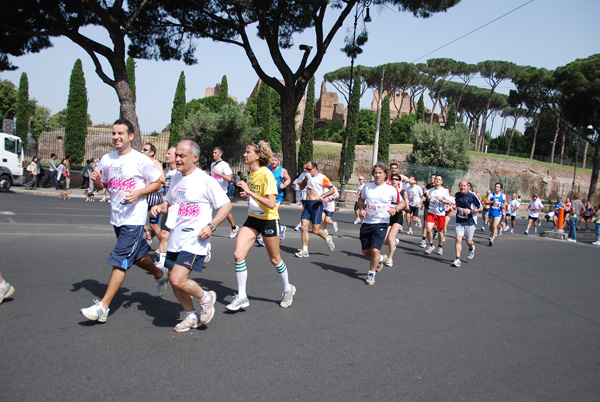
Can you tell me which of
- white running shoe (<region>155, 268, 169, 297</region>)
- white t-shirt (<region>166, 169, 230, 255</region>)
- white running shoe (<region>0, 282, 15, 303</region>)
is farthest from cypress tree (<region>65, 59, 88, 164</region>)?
white t-shirt (<region>166, 169, 230, 255</region>)

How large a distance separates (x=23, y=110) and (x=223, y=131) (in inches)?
827

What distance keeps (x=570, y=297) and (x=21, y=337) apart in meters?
7.44

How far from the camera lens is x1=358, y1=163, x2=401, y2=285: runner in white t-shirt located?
676 centimetres

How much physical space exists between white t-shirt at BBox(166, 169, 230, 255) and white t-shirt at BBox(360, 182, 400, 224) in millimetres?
3309

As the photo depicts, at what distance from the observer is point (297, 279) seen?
6598mm

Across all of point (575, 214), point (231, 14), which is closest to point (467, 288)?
point (575, 214)

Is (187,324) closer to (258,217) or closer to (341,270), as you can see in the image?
(258,217)

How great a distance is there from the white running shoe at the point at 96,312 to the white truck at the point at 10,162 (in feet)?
56.1

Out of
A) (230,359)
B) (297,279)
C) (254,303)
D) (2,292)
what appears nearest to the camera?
(230,359)

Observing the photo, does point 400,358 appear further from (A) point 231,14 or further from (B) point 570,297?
(A) point 231,14

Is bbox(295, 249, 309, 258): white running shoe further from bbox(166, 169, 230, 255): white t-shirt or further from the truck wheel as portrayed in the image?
the truck wheel

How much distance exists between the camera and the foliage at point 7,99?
43656 mm

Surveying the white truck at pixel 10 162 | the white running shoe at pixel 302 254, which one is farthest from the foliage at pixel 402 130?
the white running shoe at pixel 302 254

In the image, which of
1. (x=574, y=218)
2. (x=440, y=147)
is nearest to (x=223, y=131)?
(x=574, y=218)
